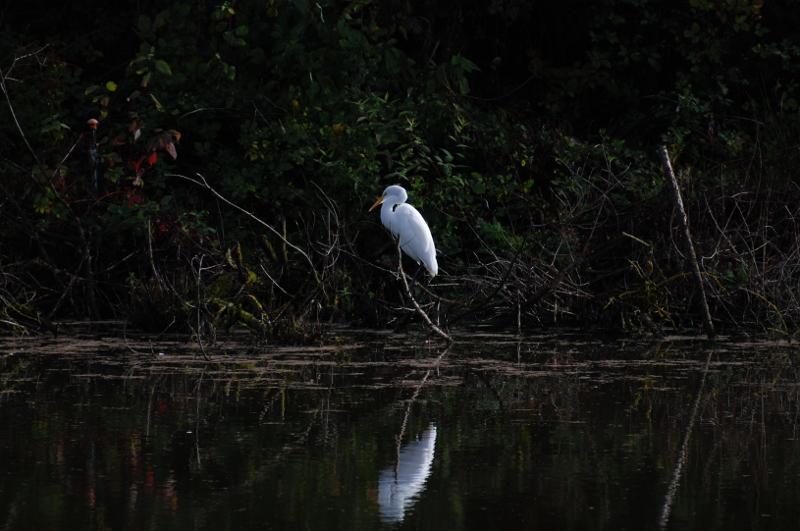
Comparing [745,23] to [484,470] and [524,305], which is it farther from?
[484,470]

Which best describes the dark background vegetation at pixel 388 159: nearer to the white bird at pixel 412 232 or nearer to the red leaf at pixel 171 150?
the red leaf at pixel 171 150

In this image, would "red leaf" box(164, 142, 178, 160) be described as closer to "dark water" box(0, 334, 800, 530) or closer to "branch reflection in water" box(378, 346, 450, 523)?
"dark water" box(0, 334, 800, 530)

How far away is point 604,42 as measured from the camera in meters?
13.3

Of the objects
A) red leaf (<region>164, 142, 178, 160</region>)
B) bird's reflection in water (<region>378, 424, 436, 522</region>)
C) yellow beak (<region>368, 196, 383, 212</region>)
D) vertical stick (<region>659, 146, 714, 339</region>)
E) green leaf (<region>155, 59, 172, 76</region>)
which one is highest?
green leaf (<region>155, 59, 172, 76</region>)

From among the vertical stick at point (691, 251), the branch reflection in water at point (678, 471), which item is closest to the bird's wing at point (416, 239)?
the vertical stick at point (691, 251)

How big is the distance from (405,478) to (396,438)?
0.74 m

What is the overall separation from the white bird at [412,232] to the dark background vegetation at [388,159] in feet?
0.80

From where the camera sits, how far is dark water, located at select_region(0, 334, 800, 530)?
4.30 metres

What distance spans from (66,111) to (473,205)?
123 inches

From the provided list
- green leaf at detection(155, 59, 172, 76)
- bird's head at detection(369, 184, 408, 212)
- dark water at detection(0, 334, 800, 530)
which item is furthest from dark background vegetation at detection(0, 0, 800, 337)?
dark water at detection(0, 334, 800, 530)

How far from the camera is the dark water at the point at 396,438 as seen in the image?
14.1ft

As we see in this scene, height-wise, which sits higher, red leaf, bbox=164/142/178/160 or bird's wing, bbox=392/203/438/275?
red leaf, bbox=164/142/178/160

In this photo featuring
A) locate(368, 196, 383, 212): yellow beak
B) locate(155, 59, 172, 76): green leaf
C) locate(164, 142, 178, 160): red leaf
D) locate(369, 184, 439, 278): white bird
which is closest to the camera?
locate(164, 142, 178, 160): red leaf

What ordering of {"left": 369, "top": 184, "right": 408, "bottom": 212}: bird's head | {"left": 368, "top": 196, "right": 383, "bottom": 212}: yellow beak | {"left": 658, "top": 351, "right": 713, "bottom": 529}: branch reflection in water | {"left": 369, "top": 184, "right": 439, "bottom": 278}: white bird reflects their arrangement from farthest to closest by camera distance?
{"left": 368, "top": 196, "right": 383, "bottom": 212}: yellow beak, {"left": 369, "top": 184, "right": 408, "bottom": 212}: bird's head, {"left": 369, "top": 184, "right": 439, "bottom": 278}: white bird, {"left": 658, "top": 351, "right": 713, "bottom": 529}: branch reflection in water
